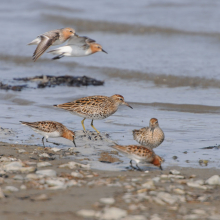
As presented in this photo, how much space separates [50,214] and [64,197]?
1.48 feet

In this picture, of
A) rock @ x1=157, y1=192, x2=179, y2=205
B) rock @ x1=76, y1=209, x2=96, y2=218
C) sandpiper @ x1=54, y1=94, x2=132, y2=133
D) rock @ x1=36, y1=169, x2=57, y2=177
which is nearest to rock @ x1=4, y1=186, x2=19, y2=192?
rock @ x1=36, y1=169, x2=57, y2=177

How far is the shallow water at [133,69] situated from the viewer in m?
7.85

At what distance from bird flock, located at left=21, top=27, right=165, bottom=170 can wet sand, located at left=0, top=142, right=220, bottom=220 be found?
27 cm

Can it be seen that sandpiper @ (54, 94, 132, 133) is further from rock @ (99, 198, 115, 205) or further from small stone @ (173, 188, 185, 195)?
rock @ (99, 198, 115, 205)

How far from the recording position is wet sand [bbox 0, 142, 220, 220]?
4.27m

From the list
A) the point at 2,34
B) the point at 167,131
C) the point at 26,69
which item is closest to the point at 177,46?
the point at 26,69

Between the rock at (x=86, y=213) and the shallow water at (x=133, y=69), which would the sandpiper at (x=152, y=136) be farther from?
the rock at (x=86, y=213)

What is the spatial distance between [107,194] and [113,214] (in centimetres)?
60

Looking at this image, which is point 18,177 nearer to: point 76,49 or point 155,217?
point 155,217

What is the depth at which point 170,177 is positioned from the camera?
538 centimetres

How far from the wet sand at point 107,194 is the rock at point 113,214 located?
0.04 ft

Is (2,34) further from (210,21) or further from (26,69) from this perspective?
(210,21)

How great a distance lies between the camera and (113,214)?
416 centimetres

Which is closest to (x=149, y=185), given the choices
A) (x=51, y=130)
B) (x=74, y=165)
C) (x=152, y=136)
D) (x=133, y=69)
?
(x=74, y=165)
